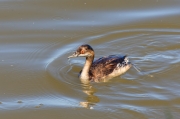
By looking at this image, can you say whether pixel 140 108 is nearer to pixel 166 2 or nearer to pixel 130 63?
pixel 130 63

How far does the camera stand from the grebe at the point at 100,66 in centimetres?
972

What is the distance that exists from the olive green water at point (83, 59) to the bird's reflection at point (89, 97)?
16 mm

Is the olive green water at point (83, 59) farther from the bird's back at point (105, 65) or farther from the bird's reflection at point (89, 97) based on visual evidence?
the bird's back at point (105, 65)

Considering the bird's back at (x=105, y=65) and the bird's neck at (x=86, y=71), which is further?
the bird's back at (x=105, y=65)

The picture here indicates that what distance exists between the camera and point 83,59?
418 inches

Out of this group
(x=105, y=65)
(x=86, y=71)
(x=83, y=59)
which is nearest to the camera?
(x=86, y=71)

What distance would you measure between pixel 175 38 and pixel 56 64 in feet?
8.32

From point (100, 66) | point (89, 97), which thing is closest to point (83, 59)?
point (100, 66)

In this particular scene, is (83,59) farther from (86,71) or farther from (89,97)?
(89,97)

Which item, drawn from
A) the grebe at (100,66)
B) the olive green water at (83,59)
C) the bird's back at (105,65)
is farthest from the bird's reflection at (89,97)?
the bird's back at (105,65)

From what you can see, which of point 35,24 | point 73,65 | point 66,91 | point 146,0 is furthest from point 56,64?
point 146,0

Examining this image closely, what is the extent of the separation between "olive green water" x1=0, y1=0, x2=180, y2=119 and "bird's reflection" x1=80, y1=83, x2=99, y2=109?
0.6 inches

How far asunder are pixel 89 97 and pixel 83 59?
1.81 metres

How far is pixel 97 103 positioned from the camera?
8.65 m
